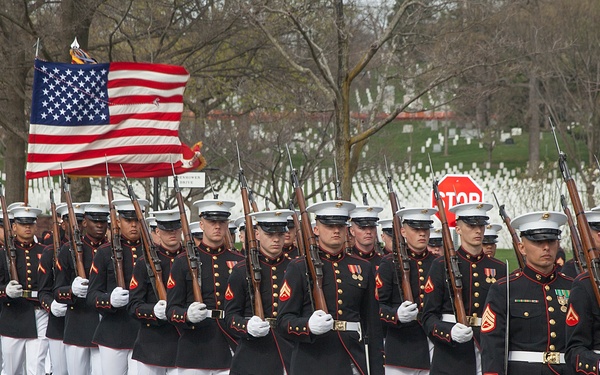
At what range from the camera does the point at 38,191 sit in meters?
38.1

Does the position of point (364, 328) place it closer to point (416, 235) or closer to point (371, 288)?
point (371, 288)

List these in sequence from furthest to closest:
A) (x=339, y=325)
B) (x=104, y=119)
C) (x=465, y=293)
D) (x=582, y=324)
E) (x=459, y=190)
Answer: (x=104, y=119) → (x=459, y=190) → (x=465, y=293) → (x=339, y=325) → (x=582, y=324)

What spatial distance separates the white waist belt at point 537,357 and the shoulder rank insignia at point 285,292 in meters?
1.64

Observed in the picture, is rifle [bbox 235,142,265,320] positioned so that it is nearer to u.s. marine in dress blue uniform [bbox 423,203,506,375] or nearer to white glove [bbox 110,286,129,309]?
u.s. marine in dress blue uniform [bbox 423,203,506,375]

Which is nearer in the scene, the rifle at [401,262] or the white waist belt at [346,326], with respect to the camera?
the white waist belt at [346,326]

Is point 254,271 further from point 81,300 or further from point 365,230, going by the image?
point 81,300

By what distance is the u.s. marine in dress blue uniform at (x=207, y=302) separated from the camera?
873 cm

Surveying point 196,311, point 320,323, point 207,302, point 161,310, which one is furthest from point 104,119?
point 320,323

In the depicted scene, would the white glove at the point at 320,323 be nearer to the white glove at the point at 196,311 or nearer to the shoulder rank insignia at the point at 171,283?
the white glove at the point at 196,311

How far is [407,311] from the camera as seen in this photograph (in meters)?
8.36

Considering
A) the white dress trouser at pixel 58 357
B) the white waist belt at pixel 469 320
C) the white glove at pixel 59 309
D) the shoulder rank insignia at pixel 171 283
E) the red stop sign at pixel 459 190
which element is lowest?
the white dress trouser at pixel 58 357

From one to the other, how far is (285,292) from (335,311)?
0.36 m

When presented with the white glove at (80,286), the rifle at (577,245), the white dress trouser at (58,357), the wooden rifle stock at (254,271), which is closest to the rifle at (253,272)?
the wooden rifle stock at (254,271)

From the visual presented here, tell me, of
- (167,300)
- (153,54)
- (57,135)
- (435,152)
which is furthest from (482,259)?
(435,152)
